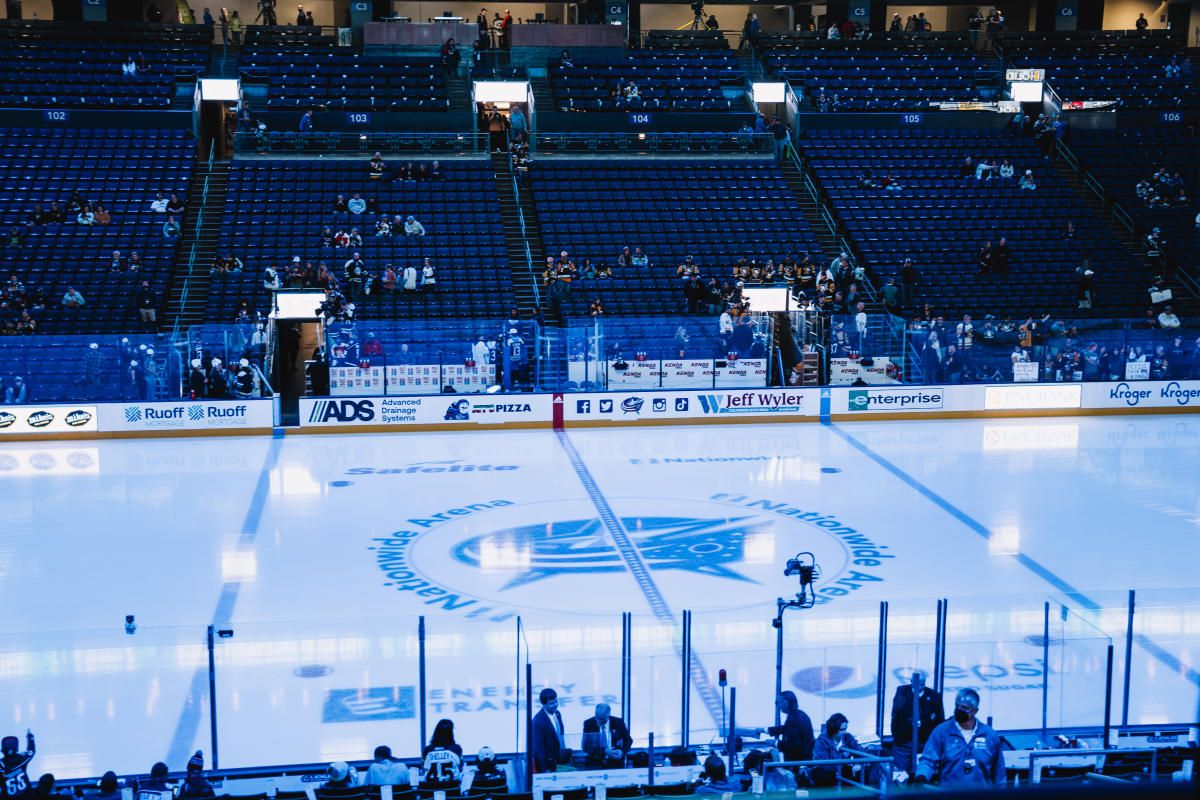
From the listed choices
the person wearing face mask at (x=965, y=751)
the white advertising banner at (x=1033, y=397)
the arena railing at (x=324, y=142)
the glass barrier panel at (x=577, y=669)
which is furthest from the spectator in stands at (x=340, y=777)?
the arena railing at (x=324, y=142)

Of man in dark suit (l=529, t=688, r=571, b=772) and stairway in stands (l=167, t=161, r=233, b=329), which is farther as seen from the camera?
stairway in stands (l=167, t=161, r=233, b=329)

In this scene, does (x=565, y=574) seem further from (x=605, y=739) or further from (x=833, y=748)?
(x=833, y=748)

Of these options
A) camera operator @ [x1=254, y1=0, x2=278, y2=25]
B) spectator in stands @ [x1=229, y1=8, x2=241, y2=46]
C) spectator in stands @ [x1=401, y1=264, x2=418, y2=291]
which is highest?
camera operator @ [x1=254, y1=0, x2=278, y2=25]

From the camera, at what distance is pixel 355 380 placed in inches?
1053

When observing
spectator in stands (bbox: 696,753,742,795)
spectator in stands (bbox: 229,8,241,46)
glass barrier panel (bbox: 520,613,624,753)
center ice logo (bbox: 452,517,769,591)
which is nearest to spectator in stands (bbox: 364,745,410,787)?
glass barrier panel (bbox: 520,613,624,753)

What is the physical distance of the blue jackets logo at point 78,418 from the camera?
83.8ft

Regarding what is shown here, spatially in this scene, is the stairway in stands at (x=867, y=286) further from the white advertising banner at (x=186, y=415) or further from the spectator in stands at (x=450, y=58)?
the white advertising banner at (x=186, y=415)

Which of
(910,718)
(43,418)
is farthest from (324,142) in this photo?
(910,718)

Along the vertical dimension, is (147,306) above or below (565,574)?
above

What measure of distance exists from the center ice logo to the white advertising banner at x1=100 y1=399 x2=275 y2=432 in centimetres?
950

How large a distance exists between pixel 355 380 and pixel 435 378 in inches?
65.2

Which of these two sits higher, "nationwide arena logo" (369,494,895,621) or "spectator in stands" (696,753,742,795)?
"spectator in stands" (696,753,742,795)

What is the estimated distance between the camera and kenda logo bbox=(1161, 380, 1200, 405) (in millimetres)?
28594

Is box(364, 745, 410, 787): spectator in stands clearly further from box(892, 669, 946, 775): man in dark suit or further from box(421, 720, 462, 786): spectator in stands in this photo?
box(892, 669, 946, 775): man in dark suit
